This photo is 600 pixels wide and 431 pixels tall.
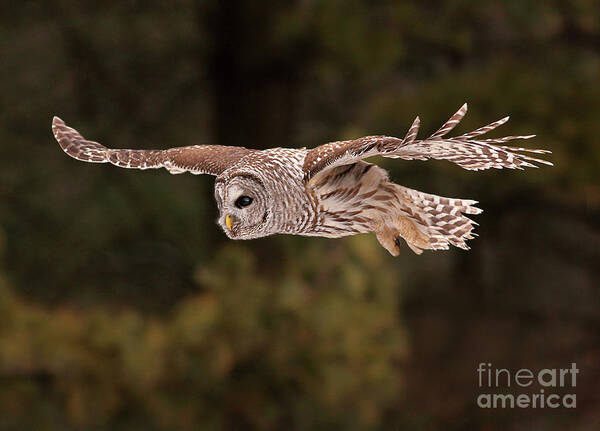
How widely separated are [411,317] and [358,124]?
2.93 metres

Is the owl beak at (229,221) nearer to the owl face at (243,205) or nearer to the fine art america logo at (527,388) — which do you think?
the owl face at (243,205)

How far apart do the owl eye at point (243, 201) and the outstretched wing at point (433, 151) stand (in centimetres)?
8

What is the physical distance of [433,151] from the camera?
1.12 metres

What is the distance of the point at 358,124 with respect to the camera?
22.6 ft

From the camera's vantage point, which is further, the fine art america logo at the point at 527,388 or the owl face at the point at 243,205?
the fine art america logo at the point at 527,388

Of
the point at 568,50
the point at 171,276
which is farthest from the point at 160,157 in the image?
the point at 568,50

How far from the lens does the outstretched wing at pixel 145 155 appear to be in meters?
1.38

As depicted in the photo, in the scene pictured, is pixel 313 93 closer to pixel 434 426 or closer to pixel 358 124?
pixel 358 124

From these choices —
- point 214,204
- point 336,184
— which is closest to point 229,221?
point 336,184

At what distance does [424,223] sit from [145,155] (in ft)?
1.41

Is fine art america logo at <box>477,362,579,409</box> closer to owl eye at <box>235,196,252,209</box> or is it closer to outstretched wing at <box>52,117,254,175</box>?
outstretched wing at <box>52,117,254,175</box>

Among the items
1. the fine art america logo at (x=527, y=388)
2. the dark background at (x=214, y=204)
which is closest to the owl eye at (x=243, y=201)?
the dark background at (x=214, y=204)

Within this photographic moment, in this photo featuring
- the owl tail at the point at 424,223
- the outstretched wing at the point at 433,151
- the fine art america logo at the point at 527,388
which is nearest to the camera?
the outstretched wing at the point at 433,151

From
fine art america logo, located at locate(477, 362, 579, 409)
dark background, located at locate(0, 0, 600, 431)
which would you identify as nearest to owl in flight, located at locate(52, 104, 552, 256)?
dark background, located at locate(0, 0, 600, 431)
